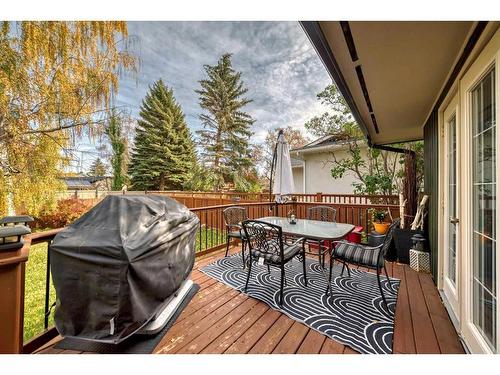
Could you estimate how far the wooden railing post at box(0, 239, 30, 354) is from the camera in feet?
4.14

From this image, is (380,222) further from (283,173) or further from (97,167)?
(97,167)

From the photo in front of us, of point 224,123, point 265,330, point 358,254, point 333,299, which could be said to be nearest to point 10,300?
point 265,330

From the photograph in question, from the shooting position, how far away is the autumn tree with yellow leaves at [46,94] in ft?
9.94

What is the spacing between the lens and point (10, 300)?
1.28 m

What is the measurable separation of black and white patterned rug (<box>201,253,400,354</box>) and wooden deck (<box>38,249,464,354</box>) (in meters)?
0.08

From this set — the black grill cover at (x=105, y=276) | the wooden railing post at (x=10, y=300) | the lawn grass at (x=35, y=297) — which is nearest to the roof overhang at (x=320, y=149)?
the lawn grass at (x=35, y=297)

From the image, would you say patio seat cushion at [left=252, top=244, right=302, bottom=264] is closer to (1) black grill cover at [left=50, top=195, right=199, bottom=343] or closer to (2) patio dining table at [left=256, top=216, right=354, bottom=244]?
(2) patio dining table at [left=256, top=216, right=354, bottom=244]

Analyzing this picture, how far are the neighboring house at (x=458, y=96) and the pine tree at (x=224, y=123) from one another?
1140 centimetres

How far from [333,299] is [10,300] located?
272 centimetres

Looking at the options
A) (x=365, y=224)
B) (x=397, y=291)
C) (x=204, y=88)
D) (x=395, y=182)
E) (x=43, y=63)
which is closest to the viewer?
(x=397, y=291)

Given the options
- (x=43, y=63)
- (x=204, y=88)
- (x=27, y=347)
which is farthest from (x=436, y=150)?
(x=204, y=88)

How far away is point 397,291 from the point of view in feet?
8.44
